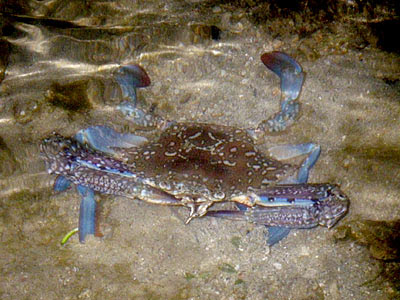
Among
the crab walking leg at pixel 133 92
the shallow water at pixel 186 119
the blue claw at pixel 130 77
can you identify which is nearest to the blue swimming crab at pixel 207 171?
the crab walking leg at pixel 133 92

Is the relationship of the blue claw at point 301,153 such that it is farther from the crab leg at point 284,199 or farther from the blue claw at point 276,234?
the blue claw at point 276,234

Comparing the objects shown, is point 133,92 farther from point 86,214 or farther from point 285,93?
point 285,93

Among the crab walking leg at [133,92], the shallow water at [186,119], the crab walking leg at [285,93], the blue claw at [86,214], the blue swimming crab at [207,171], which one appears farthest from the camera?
the crab walking leg at [133,92]

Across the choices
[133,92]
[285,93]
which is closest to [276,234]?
[285,93]

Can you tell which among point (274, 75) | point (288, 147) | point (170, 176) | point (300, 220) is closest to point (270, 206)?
point (300, 220)

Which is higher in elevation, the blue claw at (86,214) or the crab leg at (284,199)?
the crab leg at (284,199)

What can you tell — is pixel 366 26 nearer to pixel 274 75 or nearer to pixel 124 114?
pixel 274 75

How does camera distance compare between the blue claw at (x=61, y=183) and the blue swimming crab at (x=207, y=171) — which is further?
the blue claw at (x=61, y=183)
